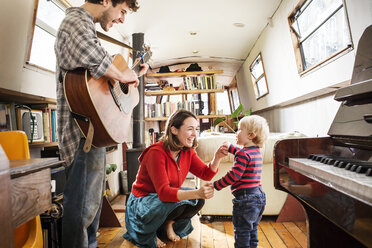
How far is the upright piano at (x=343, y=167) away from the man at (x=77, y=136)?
0.89 metres

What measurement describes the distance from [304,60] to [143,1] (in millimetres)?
1941

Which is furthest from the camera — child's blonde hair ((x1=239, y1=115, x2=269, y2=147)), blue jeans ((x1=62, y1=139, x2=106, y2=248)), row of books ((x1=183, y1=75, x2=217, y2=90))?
row of books ((x1=183, y1=75, x2=217, y2=90))

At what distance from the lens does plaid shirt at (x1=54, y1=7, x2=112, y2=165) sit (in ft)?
3.82

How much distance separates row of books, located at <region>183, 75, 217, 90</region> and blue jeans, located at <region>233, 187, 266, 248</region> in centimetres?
323

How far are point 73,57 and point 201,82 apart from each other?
142 inches

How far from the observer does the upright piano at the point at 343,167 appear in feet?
2.10

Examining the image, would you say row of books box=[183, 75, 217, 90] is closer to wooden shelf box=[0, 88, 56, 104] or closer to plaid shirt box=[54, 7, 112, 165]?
wooden shelf box=[0, 88, 56, 104]

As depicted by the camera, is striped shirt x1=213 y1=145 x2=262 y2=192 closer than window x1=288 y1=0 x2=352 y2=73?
Yes

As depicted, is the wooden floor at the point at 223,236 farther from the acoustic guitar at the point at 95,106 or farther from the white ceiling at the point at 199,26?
the white ceiling at the point at 199,26

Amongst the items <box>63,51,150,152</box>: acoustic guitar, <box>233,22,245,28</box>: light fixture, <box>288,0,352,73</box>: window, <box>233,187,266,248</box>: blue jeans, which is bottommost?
<box>233,187,266,248</box>: blue jeans

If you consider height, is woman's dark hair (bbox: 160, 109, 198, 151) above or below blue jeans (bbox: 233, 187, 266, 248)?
above

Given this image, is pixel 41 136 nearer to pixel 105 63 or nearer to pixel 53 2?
pixel 105 63

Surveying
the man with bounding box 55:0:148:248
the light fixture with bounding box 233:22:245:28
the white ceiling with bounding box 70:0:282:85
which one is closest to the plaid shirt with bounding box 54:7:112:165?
the man with bounding box 55:0:148:248

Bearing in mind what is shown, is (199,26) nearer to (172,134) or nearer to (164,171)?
(172,134)
